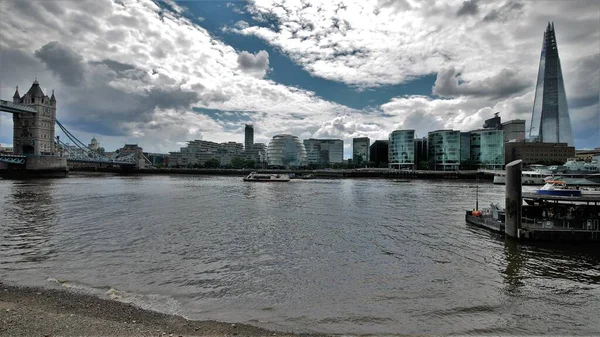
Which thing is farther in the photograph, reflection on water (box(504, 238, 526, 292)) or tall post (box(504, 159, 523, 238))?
tall post (box(504, 159, 523, 238))

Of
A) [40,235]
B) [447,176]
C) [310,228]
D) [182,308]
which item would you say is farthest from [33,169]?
[447,176]

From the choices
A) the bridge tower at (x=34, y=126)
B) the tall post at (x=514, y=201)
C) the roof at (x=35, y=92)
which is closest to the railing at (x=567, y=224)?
the tall post at (x=514, y=201)

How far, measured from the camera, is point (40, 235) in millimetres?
25578

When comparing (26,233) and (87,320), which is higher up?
(87,320)

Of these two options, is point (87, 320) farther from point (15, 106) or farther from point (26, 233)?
point (15, 106)

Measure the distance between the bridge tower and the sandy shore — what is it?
6924 inches

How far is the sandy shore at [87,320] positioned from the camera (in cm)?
998

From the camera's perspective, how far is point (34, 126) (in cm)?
15238

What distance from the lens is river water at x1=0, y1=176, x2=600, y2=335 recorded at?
12.6 meters

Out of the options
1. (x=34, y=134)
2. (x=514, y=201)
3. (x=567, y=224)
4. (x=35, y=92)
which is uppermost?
(x=35, y=92)

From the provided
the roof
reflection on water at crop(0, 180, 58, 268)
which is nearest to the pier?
reflection on water at crop(0, 180, 58, 268)

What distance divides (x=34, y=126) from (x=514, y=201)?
629 feet

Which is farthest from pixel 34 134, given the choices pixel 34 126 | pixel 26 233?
pixel 26 233

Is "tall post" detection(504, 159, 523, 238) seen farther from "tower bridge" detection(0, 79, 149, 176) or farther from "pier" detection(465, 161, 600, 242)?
"tower bridge" detection(0, 79, 149, 176)
